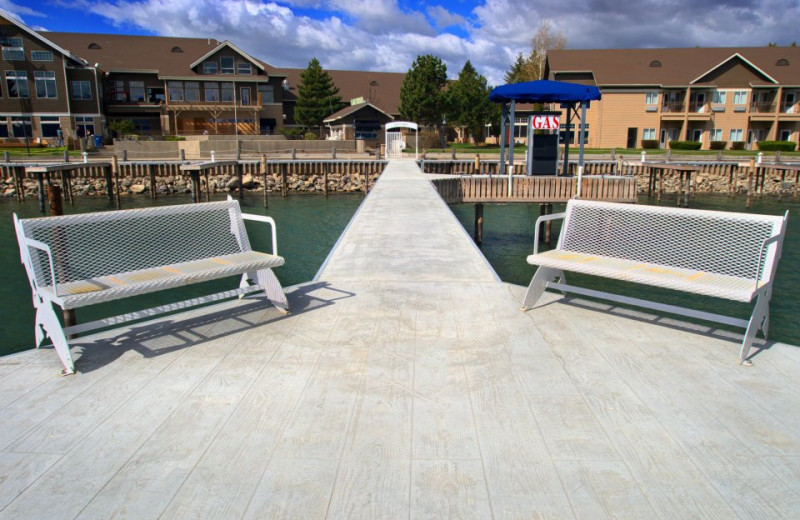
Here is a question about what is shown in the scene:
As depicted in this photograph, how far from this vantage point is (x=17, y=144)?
49.7m

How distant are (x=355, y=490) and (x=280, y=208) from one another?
94.3 feet

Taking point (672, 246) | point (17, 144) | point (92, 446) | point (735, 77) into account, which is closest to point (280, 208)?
point (672, 246)

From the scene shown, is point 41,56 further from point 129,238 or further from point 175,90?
point 129,238

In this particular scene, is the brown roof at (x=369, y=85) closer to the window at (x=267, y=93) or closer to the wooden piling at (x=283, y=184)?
the window at (x=267, y=93)

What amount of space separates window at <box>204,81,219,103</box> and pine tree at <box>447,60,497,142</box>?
22.2 meters

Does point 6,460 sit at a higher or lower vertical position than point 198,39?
lower

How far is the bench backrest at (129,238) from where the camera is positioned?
19.2ft

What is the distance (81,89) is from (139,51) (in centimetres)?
776

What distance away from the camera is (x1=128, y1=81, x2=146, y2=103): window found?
5622cm

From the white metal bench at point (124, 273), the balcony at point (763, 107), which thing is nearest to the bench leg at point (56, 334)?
the white metal bench at point (124, 273)

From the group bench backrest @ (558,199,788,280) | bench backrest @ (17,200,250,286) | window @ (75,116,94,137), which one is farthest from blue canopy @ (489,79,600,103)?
window @ (75,116,94,137)

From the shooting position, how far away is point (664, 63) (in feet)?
189

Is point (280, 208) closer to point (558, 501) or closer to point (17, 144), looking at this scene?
point (558, 501)

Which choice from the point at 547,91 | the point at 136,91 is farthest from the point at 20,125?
the point at 547,91
